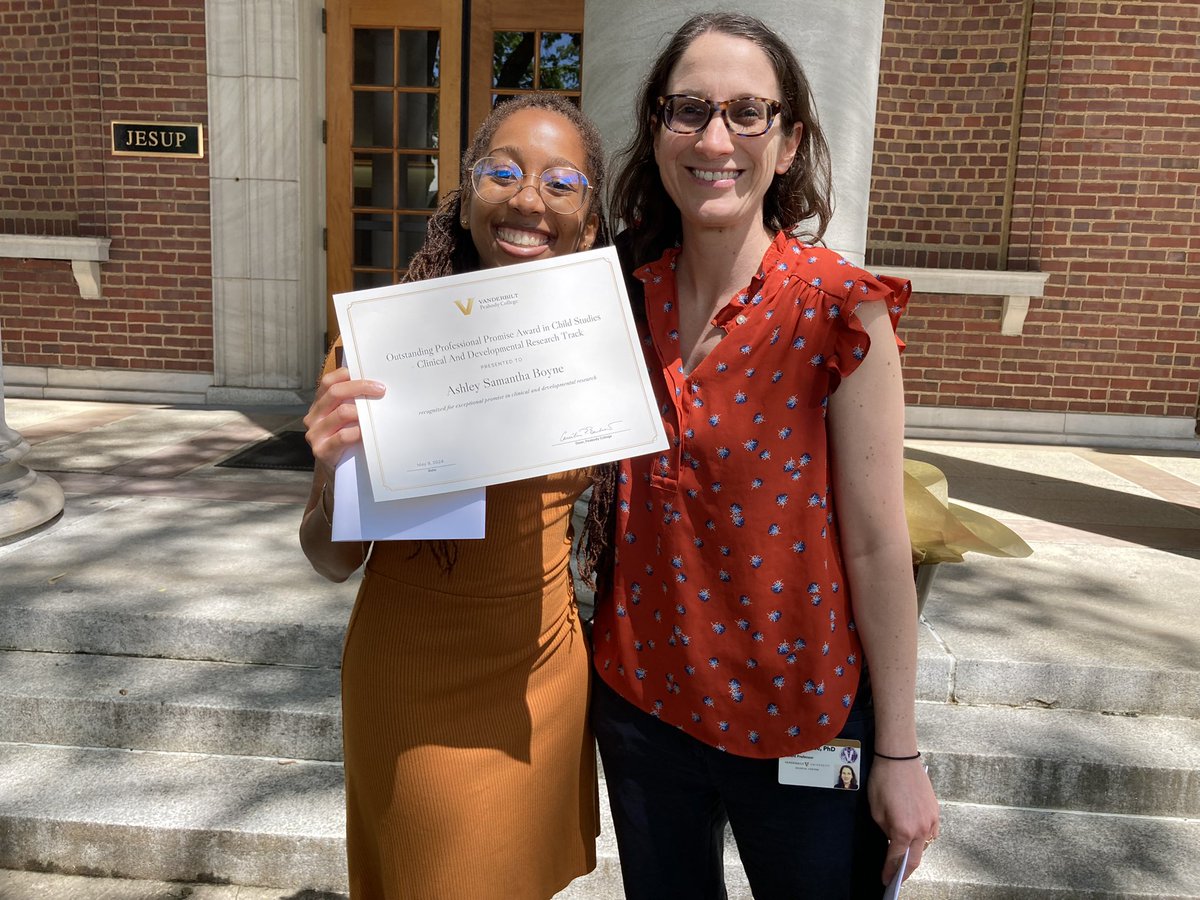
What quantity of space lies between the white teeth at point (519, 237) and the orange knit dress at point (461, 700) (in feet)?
1.24

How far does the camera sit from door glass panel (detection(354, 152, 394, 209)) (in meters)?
7.91

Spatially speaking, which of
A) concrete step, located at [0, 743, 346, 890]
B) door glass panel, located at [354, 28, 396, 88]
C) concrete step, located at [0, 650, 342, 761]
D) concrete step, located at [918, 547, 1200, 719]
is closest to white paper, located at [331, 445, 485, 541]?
concrete step, located at [0, 743, 346, 890]

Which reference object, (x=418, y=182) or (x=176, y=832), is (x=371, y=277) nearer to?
(x=418, y=182)

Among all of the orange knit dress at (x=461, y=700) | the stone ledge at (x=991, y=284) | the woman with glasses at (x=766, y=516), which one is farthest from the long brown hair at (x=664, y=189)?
the stone ledge at (x=991, y=284)

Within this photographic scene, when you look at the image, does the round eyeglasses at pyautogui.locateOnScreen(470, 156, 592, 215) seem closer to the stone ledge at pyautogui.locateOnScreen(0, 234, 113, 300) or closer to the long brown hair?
the long brown hair

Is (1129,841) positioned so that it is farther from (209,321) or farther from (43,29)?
(43,29)

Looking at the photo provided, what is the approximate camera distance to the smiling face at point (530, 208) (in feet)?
5.03

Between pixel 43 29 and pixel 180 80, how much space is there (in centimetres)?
131

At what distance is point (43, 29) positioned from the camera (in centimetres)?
784

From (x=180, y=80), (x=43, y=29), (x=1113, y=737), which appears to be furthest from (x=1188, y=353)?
(x=43, y=29)

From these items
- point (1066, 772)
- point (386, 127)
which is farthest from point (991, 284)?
point (1066, 772)

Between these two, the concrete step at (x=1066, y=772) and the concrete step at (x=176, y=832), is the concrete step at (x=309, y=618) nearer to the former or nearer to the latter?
the concrete step at (x=1066, y=772)

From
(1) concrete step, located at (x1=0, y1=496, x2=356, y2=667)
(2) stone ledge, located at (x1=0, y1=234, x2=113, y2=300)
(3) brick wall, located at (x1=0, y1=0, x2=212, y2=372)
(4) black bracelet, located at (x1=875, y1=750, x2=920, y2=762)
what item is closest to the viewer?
(4) black bracelet, located at (x1=875, y1=750, x2=920, y2=762)

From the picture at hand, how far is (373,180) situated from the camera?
7957 mm
